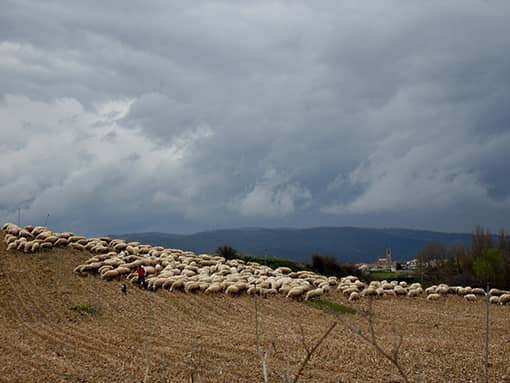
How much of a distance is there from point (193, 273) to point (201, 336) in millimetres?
10675

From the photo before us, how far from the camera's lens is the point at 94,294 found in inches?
995

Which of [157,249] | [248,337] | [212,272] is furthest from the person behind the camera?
[157,249]

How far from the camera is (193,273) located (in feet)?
95.4

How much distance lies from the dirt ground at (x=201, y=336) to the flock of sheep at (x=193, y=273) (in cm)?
82

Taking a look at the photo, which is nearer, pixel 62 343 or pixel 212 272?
pixel 62 343

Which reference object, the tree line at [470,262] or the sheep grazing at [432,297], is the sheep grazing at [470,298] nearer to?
the sheep grazing at [432,297]

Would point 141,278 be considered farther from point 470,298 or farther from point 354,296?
point 470,298

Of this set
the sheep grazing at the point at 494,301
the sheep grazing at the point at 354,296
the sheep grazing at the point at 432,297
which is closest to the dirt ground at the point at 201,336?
the sheep grazing at the point at 432,297

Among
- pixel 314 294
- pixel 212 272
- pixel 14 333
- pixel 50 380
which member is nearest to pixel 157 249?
pixel 212 272

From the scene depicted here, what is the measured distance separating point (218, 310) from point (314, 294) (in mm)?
5270

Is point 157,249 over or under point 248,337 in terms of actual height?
over

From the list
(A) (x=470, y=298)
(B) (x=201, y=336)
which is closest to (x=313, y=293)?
(A) (x=470, y=298)

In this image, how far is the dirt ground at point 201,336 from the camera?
14.3 meters

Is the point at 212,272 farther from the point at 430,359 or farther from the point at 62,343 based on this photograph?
the point at 430,359
